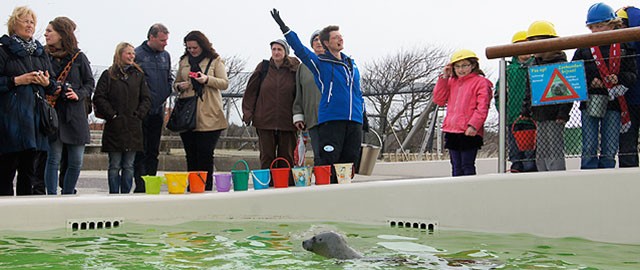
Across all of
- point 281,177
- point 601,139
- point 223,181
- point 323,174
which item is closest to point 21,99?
point 223,181

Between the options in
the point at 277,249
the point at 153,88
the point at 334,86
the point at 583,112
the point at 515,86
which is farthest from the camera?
the point at 153,88

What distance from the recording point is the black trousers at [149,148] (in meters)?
7.60

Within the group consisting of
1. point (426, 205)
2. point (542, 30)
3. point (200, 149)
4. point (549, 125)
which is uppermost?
point (542, 30)

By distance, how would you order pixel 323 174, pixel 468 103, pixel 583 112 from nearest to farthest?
1. pixel 583 112
2. pixel 323 174
3. pixel 468 103

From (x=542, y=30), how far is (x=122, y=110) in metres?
3.98

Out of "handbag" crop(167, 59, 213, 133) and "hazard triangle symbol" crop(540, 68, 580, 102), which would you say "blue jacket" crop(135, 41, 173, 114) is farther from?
"hazard triangle symbol" crop(540, 68, 580, 102)

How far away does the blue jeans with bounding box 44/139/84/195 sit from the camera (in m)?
6.39

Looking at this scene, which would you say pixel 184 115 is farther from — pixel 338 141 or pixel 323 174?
pixel 323 174

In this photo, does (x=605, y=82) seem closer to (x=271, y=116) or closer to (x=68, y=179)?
(x=271, y=116)

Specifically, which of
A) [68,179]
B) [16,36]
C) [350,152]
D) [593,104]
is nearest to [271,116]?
[350,152]

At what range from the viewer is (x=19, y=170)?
600 centimetres

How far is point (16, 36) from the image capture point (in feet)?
19.6

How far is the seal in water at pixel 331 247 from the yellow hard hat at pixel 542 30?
310cm

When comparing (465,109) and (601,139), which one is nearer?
(601,139)
